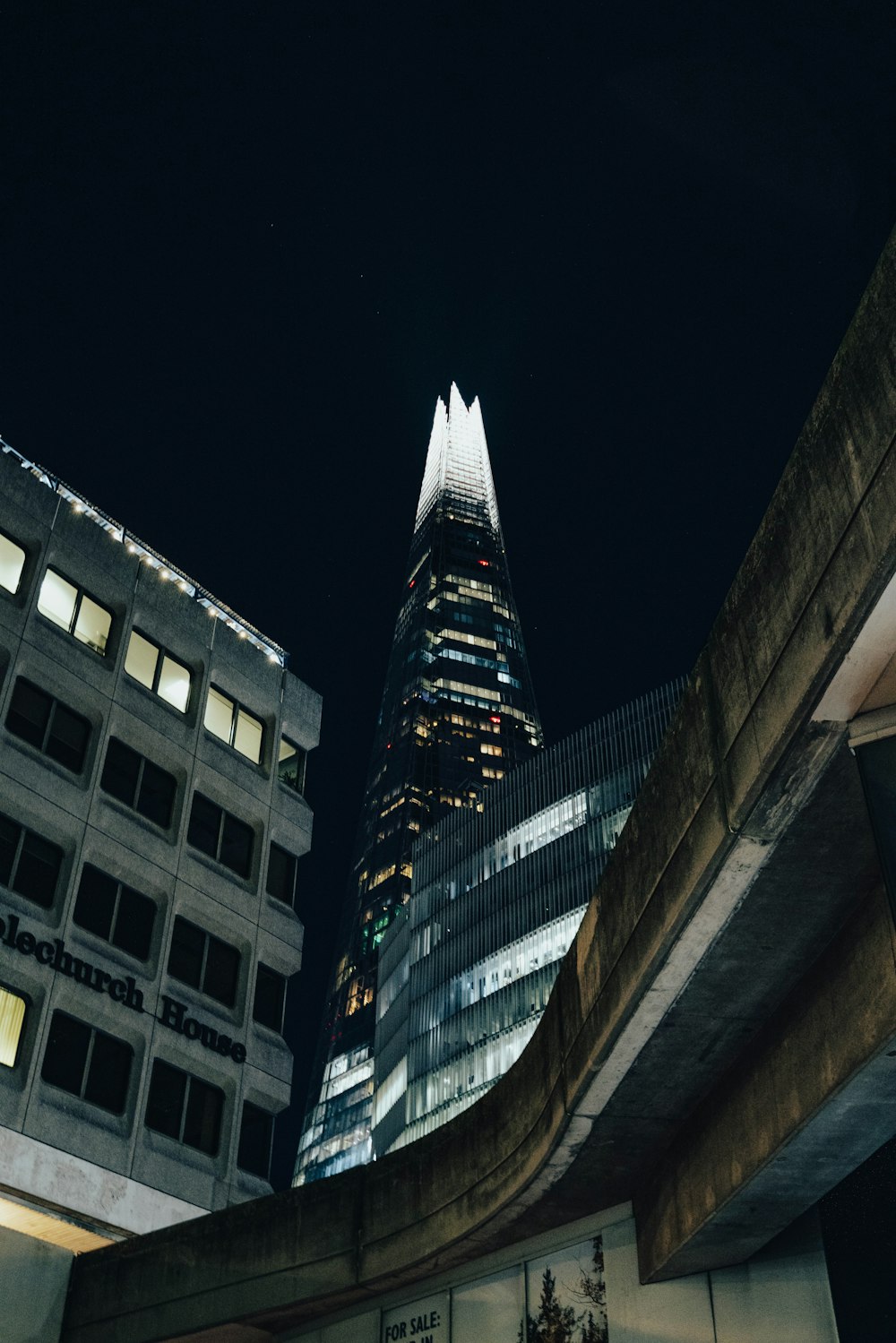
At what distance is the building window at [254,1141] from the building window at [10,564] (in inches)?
548

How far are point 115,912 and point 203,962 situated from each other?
3.11 metres

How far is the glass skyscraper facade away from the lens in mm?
106312

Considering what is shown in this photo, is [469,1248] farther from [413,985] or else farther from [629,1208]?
[413,985]

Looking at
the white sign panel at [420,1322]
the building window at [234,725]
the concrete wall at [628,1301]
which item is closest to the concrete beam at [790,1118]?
the concrete wall at [628,1301]

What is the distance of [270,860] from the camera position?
34.1 m

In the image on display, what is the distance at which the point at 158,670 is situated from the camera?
32.6 m

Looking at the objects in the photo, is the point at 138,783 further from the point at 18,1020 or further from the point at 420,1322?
the point at 420,1322

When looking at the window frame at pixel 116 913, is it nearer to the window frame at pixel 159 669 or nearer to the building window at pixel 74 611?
the window frame at pixel 159 669

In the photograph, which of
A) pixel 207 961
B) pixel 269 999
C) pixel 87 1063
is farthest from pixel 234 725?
pixel 87 1063

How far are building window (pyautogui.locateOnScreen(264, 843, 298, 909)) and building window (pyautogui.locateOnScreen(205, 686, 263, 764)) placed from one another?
107 inches

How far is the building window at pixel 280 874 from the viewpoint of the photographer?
3391cm

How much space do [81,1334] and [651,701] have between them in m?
96.3

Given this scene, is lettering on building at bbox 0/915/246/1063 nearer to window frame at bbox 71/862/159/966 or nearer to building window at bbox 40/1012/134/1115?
window frame at bbox 71/862/159/966

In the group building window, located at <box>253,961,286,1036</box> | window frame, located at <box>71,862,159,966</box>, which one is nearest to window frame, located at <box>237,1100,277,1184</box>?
building window, located at <box>253,961,286,1036</box>
